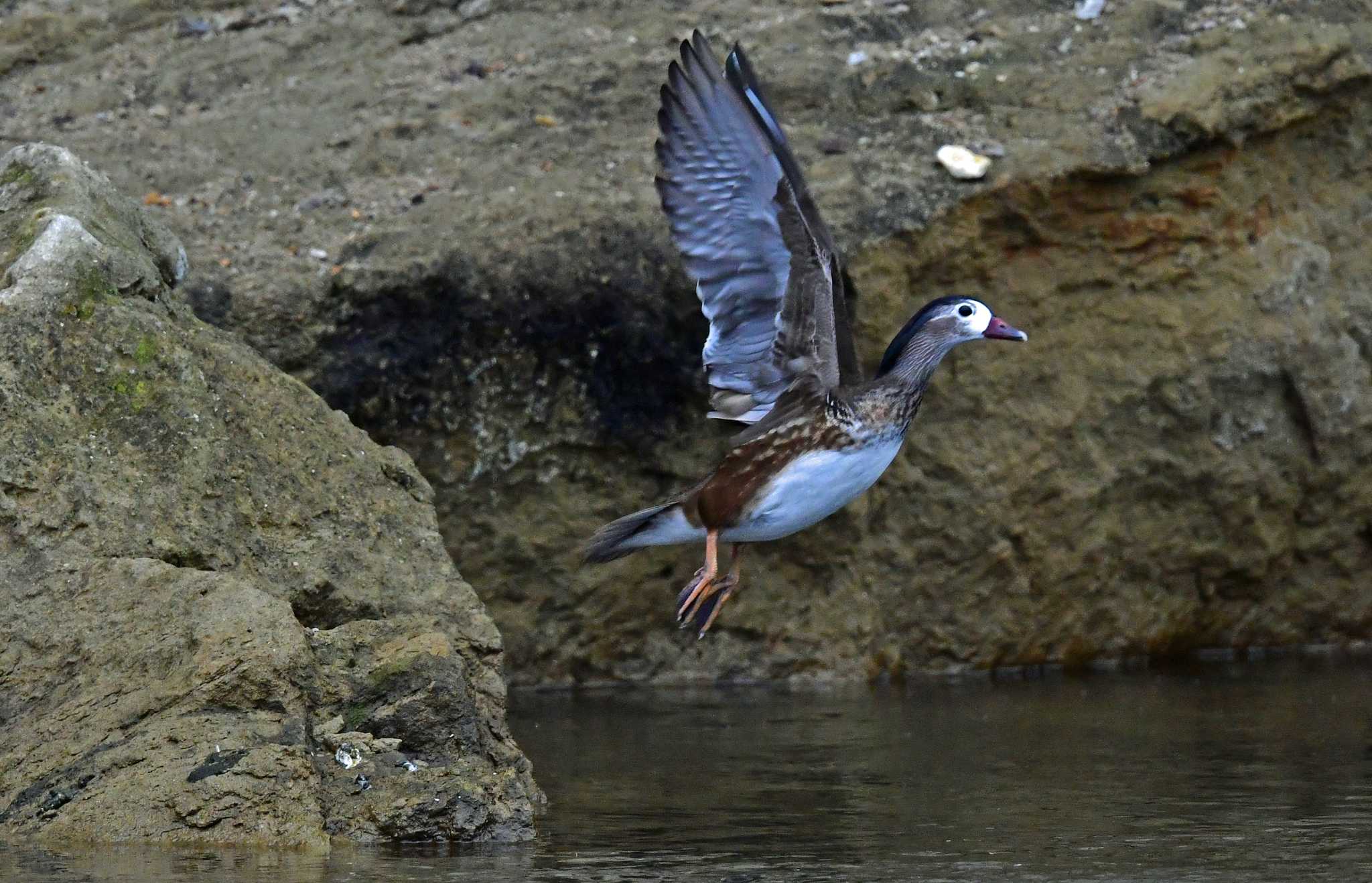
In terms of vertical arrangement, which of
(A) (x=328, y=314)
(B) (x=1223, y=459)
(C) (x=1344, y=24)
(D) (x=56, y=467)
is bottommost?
(B) (x=1223, y=459)

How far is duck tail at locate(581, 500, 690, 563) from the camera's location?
8.13 meters

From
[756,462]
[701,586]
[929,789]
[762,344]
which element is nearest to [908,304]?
[762,344]

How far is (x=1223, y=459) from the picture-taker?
11516mm

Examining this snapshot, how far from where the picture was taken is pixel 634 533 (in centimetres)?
823

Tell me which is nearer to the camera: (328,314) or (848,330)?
(848,330)

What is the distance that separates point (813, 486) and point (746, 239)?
1037mm

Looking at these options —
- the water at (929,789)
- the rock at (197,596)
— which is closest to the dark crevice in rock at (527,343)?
the water at (929,789)

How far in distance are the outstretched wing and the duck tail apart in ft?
1.61

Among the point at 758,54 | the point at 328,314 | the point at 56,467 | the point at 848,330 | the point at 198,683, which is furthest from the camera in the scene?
the point at 758,54

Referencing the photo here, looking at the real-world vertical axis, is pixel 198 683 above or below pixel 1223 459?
above

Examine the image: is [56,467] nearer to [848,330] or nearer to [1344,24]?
[848,330]

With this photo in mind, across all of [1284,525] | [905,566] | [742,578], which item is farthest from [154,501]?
[1284,525]

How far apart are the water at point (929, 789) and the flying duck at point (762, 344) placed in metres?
0.87

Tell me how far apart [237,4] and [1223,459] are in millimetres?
7077
